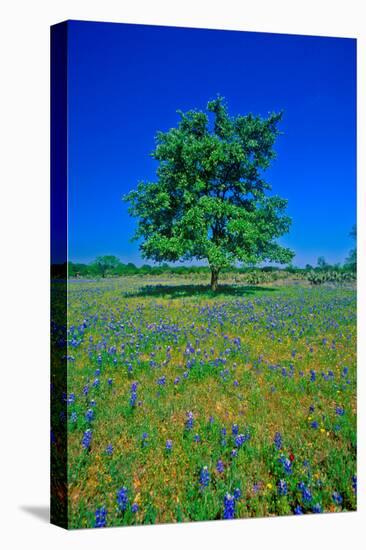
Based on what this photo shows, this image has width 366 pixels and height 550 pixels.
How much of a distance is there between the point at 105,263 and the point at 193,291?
106 centimetres

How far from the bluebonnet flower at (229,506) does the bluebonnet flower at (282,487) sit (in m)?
0.46

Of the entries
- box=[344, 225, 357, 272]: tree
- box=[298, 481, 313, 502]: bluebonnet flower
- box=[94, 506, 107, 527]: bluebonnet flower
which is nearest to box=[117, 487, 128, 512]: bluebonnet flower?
box=[94, 506, 107, 527]: bluebonnet flower

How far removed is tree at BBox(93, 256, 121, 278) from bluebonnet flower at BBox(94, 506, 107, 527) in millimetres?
2103

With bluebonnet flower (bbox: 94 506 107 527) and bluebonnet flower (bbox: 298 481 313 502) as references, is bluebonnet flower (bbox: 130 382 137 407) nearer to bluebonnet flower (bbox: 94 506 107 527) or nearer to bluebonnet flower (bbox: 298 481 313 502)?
bluebonnet flower (bbox: 94 506 107 527)

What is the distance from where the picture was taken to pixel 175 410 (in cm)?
631

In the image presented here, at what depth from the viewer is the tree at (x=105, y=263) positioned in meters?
6.41

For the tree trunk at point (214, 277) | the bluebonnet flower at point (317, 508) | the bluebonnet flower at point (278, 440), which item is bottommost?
the bluebonnet flower at point (317, 508)

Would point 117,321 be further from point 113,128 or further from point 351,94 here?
point 351,94

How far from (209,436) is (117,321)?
57.9 inches

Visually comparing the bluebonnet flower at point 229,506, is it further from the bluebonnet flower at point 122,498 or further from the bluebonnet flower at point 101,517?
the bluebonnet flower at point 101,517

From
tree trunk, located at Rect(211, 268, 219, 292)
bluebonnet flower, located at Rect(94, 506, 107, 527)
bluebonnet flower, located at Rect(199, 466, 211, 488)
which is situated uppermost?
tree trunk, located at Rect(211, 268, 219, 292)

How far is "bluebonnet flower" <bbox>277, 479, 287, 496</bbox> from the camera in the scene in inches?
241

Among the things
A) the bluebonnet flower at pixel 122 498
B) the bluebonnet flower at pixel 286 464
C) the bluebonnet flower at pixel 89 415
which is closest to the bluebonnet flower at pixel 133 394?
the bluebonnet flower at pixel 89 415

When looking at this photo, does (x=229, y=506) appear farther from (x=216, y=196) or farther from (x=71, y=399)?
(x=216, y=196)
